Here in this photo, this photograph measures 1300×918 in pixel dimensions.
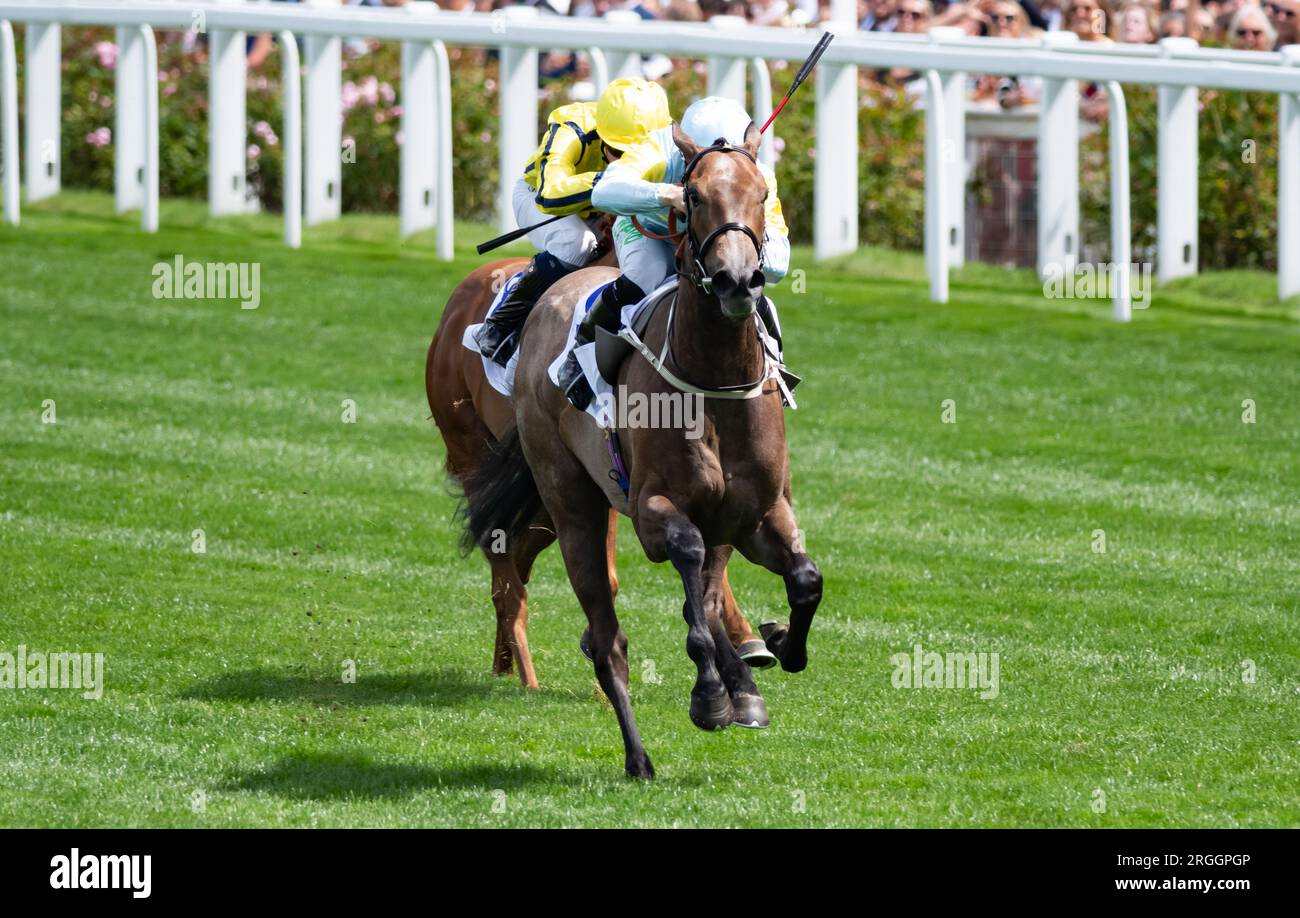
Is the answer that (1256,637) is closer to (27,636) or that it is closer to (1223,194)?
(27,636)

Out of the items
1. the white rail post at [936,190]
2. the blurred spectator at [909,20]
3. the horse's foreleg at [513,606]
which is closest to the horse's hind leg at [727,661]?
the horse's foreleg at [513,606]

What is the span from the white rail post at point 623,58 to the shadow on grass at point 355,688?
8987 mm

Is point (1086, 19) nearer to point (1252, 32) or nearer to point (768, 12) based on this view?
point (1252, 32)

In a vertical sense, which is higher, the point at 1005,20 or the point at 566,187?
the point at 1005,20

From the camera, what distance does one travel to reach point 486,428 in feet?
28.6

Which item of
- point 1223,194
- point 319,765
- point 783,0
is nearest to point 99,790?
point 319,765

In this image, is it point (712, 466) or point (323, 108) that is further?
point (323, 108)

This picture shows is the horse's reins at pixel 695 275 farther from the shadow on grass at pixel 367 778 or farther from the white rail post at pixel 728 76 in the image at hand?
the white rail post at pixel 728 76

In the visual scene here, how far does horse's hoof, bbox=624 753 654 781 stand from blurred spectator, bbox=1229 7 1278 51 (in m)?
11.3

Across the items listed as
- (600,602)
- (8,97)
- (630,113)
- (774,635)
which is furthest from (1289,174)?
(8,97)

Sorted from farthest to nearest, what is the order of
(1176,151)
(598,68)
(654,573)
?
(598,68)
(1176,151)
(654,573)

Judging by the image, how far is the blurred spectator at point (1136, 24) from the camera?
17109 millimetres

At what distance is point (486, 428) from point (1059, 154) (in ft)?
24.6

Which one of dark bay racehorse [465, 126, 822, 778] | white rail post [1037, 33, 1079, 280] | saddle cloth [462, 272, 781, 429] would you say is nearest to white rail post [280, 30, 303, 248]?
white rail post [1037, 33, 1079, 280]
